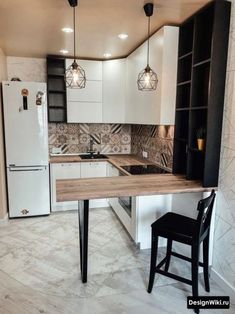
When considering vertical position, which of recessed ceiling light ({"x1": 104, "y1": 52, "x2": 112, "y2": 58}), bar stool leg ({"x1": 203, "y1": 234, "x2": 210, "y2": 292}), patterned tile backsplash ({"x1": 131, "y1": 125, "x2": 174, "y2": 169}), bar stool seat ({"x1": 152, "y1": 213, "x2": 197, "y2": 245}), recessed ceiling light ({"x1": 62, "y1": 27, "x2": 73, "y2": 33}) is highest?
recessed ceiling light ({"x1": 104, "y1": 52, "x2": 112, "y2": 58})

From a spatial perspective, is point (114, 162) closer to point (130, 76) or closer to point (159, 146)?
point (159, 146)

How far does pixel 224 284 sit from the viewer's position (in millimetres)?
2186

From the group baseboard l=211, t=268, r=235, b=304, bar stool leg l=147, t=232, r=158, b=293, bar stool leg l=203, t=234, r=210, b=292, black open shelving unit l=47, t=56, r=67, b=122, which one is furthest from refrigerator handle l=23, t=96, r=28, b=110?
baseboard l=211, t=268, r=235, b=304

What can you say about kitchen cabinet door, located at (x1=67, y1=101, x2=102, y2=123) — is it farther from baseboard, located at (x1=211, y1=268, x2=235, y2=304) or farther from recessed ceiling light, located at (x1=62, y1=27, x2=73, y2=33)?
baseboard, located at (x1=211, y1=268, x2=235, y2=304)

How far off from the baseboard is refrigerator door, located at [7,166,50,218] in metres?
2.50

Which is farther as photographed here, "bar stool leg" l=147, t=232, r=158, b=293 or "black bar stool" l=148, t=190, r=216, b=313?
"bar stool leg" l=147, t=232, r=158, b=293

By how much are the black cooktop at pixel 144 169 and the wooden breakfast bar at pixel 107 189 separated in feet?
1.52

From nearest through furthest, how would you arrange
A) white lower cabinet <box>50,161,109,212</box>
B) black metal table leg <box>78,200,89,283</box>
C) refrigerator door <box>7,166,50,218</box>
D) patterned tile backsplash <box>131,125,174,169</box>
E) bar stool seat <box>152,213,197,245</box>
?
bar stool seat <box>152,213,197,245</box> < black metal table leg <box>78,200,89,283</box> < patterned tile backsplash <box>131,125,174,169</box> < refrigerator door <box>7,166,50,218</box> < white lower cabinet <box>50,161,109,212</box>

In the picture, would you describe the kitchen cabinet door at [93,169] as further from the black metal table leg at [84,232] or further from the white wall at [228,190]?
the white wall at [228,190]

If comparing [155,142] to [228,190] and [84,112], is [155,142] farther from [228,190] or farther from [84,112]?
[228,190]

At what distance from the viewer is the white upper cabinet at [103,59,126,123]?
3.89m

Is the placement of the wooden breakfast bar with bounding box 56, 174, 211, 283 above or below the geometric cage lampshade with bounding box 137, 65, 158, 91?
→ below

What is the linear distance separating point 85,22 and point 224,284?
2.84 metres

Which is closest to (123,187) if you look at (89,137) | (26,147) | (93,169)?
(93,169)
